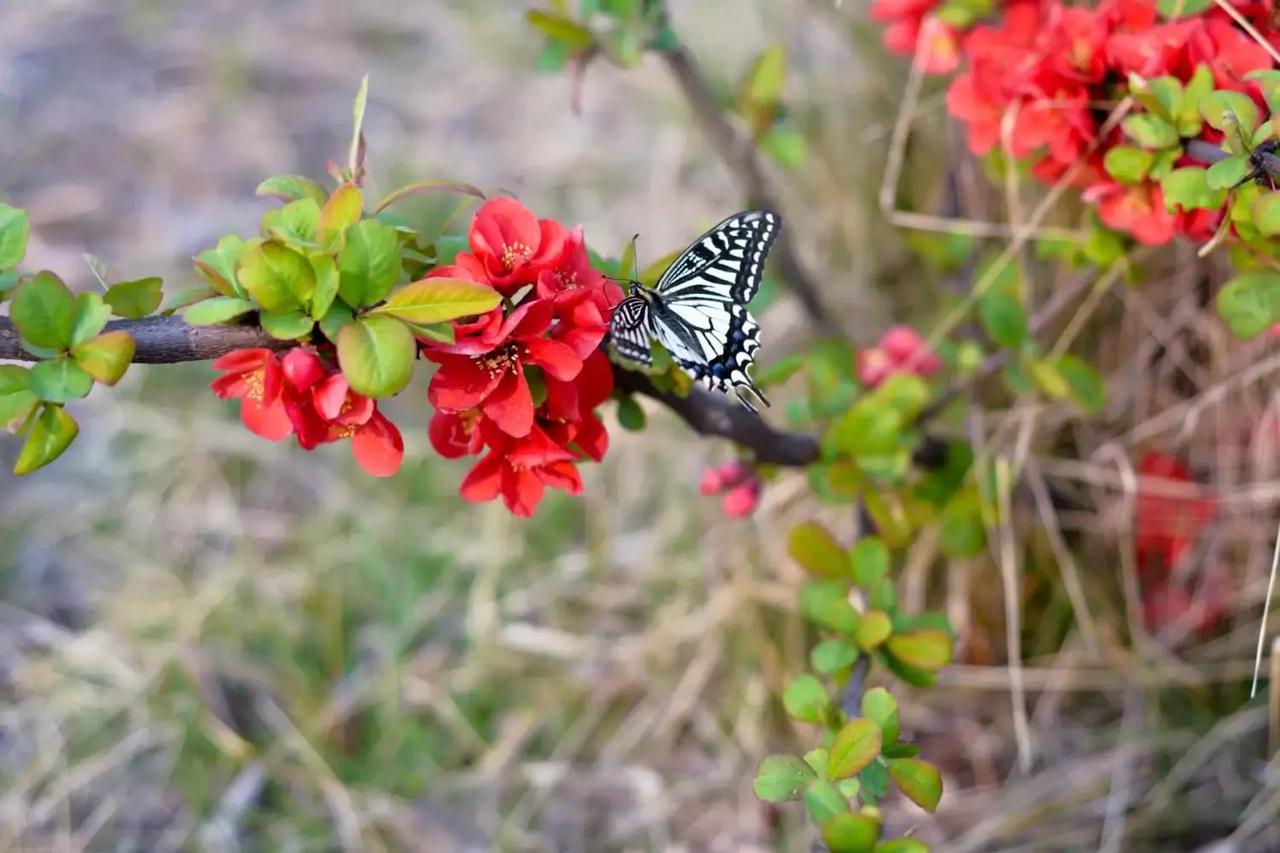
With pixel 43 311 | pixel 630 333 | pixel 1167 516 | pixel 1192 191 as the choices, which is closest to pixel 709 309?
pixel 630 333

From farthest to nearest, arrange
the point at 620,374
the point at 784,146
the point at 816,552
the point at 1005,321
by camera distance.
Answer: the point at 784,146 < the point at 1005,321 < the point at 816,552 < the point at 620,374

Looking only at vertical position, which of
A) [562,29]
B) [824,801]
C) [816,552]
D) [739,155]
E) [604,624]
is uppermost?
[562,29]

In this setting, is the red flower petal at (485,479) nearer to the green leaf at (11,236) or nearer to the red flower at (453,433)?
the red flower at (453,433)

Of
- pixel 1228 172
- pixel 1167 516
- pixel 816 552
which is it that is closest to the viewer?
pixel 1228 172

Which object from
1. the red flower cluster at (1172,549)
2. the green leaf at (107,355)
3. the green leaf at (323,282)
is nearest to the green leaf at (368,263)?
the green leaf at (323,282)

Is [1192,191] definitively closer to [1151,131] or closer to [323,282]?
[1151,131]

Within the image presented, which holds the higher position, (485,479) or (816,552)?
(485,479)

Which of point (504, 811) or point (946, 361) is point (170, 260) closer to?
point (504, 811)

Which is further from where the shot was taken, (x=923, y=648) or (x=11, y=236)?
(x=923, y=648)
